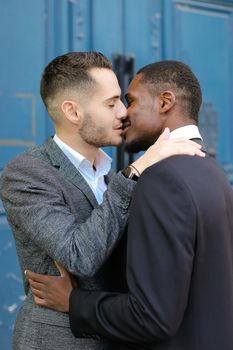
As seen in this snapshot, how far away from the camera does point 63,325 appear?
1738mm

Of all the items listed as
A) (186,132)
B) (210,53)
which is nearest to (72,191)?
(186,132)

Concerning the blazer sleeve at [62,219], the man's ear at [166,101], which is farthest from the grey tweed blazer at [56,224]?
the man's ear at [166,101]

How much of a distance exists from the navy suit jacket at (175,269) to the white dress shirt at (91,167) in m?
0.35

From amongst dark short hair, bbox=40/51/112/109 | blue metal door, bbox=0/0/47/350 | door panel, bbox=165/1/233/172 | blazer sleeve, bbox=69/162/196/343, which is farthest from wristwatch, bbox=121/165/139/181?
door panel, bbox=165/1/233/172

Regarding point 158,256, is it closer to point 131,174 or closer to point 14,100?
point 131,174

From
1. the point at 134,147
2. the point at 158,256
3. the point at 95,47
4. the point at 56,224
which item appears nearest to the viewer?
the point at 158,256

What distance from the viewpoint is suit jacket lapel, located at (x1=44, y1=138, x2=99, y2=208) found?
181 centimetres

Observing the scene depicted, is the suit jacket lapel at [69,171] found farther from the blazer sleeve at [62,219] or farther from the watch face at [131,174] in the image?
the watch face at [131,174]

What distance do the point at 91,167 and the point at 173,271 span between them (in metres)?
0.53

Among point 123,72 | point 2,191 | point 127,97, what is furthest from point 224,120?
point 2,191

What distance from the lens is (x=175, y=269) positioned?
4.91 feet

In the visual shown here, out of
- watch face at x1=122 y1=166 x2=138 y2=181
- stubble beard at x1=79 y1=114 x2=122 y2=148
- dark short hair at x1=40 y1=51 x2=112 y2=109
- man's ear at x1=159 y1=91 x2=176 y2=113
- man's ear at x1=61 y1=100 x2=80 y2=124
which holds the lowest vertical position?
watch face at x1=122 y1=166 x2=138 y2=181

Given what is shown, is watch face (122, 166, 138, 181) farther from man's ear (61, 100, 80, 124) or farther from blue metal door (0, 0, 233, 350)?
blue metal door (0, 0, 233, 350)

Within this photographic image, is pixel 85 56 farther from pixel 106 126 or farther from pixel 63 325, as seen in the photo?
pixel 63 325
